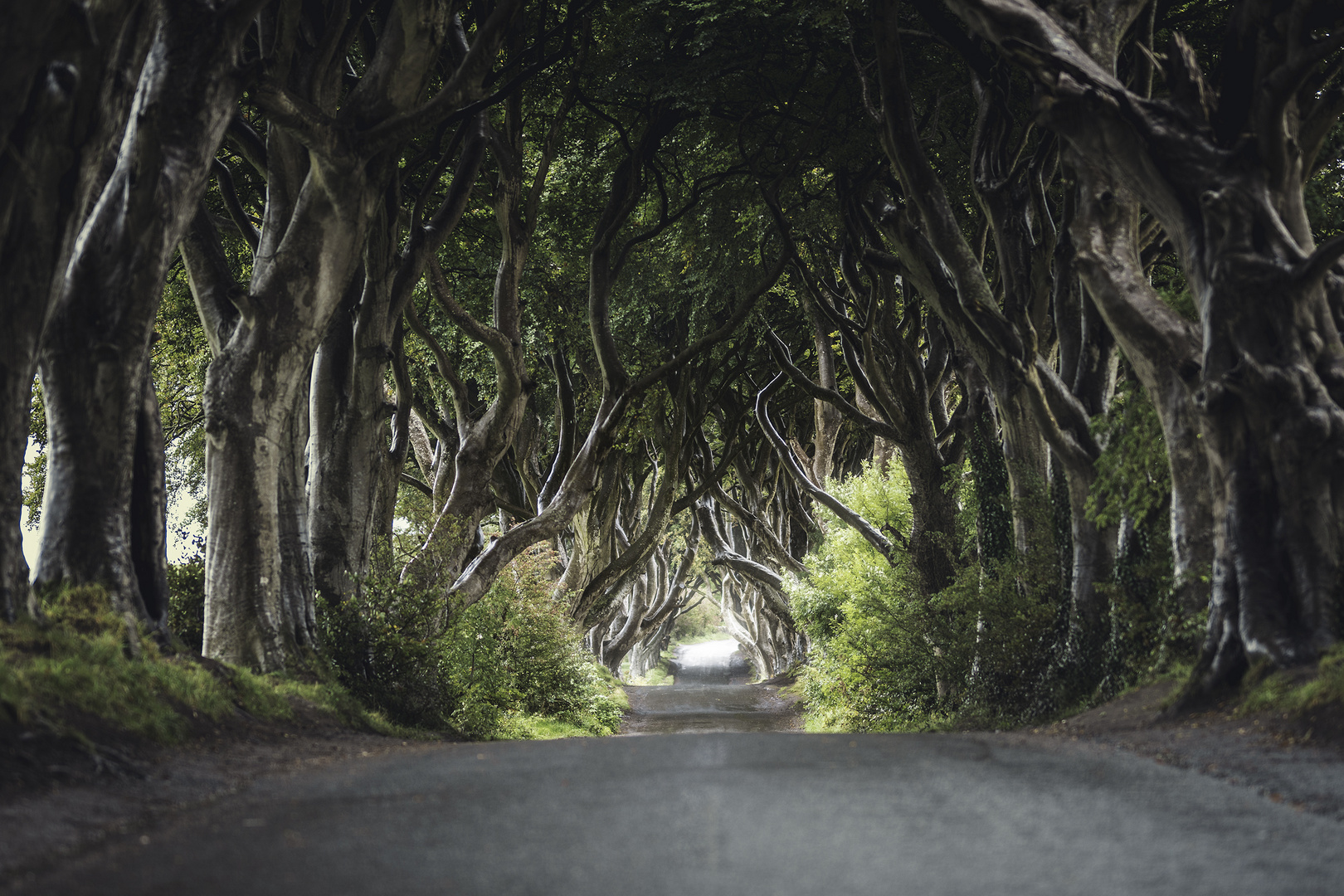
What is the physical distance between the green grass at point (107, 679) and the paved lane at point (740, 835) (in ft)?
3.52

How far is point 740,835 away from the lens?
370cm

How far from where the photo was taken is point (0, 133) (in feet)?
16.3

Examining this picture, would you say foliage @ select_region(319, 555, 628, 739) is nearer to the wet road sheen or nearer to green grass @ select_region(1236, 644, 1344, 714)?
the wet road sheen

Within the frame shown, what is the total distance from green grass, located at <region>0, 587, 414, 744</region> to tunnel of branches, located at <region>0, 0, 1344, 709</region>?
33 cm

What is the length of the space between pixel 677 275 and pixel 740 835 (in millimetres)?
16757

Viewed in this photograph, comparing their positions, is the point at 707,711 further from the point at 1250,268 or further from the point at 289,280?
the point at 1250,268

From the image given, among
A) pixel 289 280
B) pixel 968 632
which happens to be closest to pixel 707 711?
pixel 968 632

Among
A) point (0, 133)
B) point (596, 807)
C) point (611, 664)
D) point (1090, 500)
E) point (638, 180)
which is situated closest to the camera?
point (596, 807)

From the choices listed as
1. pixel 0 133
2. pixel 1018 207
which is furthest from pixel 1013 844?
pixel 1018 207

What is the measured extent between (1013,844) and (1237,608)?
13.4 ft

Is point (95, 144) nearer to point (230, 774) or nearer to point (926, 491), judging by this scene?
point (230, 774)

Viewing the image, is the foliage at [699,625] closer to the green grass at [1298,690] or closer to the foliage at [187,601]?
the foliage at [187,601]

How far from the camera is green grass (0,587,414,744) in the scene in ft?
16.0

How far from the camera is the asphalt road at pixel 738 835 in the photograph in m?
3.24
